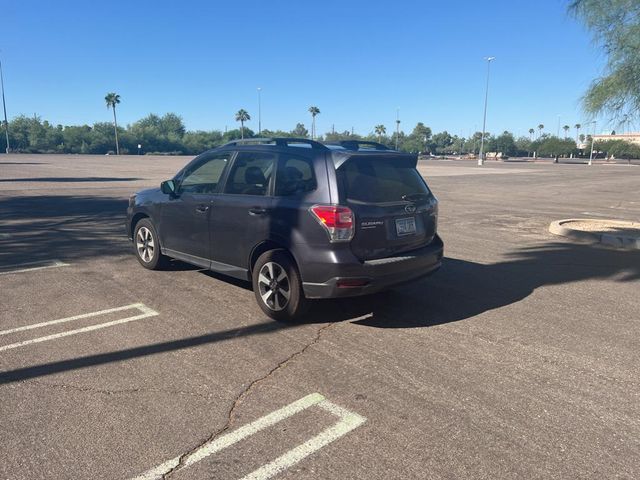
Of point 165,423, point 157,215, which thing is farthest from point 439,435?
point 157,215

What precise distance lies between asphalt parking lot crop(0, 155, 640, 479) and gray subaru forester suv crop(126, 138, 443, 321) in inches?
17.8

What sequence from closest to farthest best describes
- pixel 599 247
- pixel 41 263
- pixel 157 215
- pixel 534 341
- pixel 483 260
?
pixel 534 341 < pixel 157 215 < pixel 41 263 < pixel 483 260 < pixel 599 247

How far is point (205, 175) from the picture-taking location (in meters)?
5.88

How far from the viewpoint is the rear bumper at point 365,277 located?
4465mm

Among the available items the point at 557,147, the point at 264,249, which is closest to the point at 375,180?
the point at 264,249

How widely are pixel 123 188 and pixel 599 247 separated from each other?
1733 cm

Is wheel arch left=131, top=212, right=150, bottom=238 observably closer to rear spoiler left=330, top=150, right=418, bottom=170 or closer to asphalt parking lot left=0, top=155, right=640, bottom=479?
asphalt parking lot left=0, top=155, right=640, bottom=479

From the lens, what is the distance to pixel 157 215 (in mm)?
6574

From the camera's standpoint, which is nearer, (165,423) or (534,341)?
(165,423)

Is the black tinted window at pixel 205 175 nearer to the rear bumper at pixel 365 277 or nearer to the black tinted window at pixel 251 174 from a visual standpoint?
the black tinted window at pixel 251 174

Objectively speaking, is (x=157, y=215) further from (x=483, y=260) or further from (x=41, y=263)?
(x=483, y=260)

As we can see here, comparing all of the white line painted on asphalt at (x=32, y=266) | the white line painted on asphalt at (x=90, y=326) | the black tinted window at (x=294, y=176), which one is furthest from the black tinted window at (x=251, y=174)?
the white line painted on asphalt at (x=32, y=266)

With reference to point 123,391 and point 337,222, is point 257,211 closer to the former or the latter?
point 337,222

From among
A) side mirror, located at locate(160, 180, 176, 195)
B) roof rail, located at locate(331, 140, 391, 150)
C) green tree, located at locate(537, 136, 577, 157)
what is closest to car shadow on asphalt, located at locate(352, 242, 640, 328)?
roof rail, located at locate(331, 140, 391, 150)
